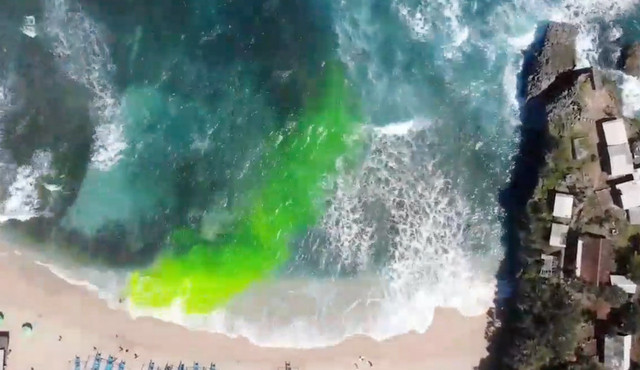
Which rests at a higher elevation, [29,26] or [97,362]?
[29,26]

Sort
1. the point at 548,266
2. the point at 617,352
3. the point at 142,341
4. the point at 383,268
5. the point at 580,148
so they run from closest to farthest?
the point at 617,352, the point at 548,266, the point at 580,148, the point at 142,341, the point at 383,268

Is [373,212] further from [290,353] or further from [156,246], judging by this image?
[156,246]

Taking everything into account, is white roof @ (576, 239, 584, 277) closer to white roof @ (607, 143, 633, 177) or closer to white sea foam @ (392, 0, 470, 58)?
white roof @ (607, 143, 633, 177)

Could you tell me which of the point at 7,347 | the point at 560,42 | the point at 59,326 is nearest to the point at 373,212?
the point at 560,42

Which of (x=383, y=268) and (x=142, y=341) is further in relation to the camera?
(x=383, y=268)

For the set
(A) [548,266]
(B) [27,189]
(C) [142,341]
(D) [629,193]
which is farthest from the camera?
(B) [27,189]

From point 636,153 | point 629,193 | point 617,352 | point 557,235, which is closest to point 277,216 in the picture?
point 557,235

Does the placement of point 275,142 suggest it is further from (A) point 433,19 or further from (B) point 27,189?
(B) point 27,189

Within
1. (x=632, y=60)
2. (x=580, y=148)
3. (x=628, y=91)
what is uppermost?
(x=632, y=60)
